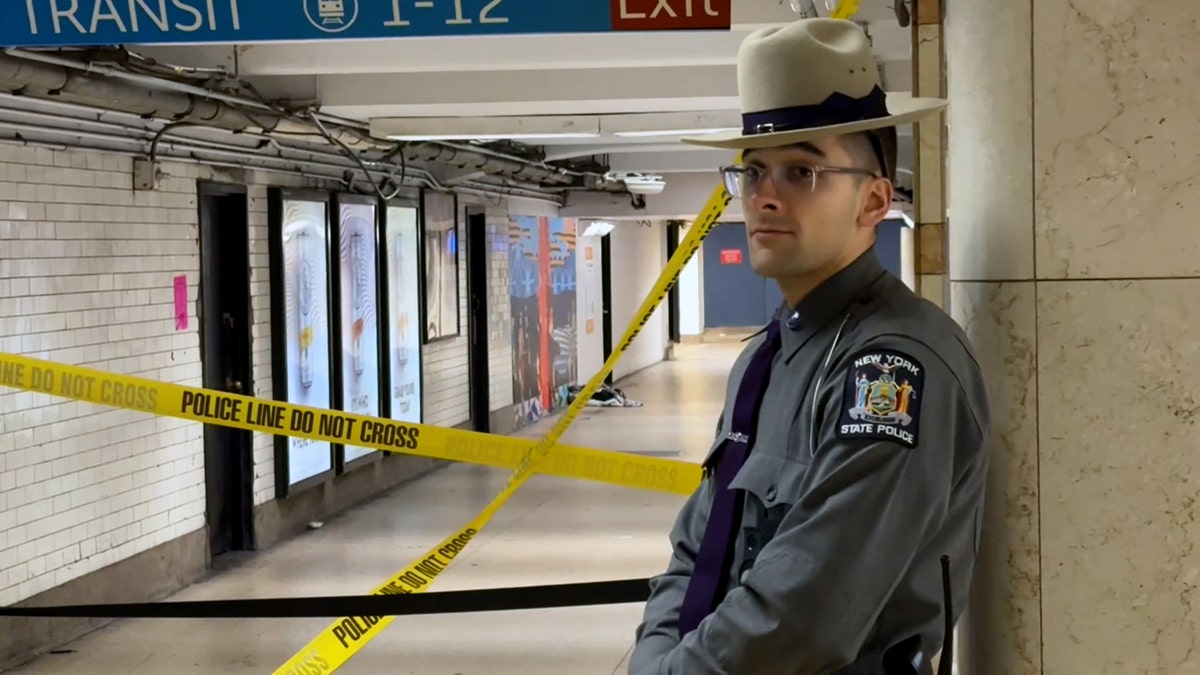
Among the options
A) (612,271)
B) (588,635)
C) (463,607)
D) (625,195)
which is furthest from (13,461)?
(612,271)

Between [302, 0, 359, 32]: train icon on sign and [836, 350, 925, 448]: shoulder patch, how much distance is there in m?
2.52

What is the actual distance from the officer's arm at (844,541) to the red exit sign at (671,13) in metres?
2.23

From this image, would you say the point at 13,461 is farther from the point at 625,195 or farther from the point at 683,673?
the point at 625,195

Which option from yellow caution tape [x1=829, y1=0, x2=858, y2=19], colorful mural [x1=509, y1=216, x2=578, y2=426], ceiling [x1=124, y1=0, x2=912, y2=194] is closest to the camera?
yellow caution tape [x1=829, y1=0, x2=858, y2=19]

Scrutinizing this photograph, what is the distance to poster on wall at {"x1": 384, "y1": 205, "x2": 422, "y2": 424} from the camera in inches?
418

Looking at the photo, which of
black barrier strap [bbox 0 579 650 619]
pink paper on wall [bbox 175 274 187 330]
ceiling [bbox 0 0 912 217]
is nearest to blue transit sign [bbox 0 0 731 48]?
ceiling [bbox 0 0 912 217]

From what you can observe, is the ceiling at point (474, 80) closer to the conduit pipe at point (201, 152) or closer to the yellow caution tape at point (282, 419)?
the conduit pipe at point (201, 152)

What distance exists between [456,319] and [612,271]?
23.7ft

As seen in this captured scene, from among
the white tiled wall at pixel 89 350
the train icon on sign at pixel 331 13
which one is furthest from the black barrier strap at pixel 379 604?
the white tiled wall at pixel 89 350

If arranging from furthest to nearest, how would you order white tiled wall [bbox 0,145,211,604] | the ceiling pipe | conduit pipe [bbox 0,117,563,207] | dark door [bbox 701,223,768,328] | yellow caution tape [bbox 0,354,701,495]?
dark door [bbox 701,223,768,328] < conduit pipe [bbox 0,117,563,207] < white tiled wall [bbox 0,145,211,604] < the ceiling pipe < yellow caution tape [bbox 0,354,701,495]

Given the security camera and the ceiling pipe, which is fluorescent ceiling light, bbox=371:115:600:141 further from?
the security camera

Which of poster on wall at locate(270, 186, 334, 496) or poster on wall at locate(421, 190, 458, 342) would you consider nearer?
poster on wall at locate(270, 186, 334, 496)

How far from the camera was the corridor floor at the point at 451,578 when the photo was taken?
6.09m

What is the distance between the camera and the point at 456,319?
12547 mm
